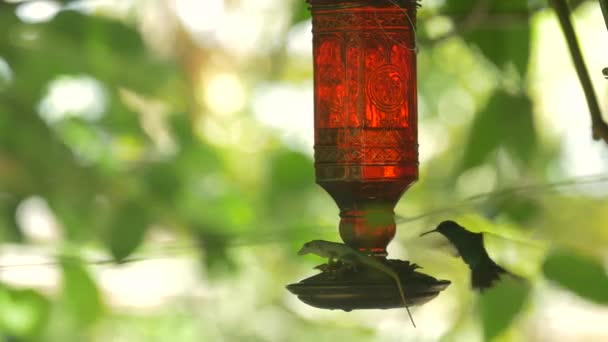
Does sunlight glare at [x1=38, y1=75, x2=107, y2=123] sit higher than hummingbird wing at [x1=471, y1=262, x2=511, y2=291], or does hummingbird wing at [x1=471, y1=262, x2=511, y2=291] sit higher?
sunlight glare at [x1=38, y1=75, x2=107, y2=123]

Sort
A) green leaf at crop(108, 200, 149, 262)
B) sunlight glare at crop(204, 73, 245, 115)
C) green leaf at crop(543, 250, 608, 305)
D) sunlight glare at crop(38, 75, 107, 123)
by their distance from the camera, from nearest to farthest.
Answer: green leaf at crop(543, 250, 608, 305) < green leaf at crop(108, 200, 149, 262) < sunlight glare at crop(38, 75, 107, 123) < sunlight glare at crop(204, 73, 245, 115)

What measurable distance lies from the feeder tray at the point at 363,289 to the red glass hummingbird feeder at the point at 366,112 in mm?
27

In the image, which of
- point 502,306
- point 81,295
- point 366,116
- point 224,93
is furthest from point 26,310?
point 224,93

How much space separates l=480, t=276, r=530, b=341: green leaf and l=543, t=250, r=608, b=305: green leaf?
45mm

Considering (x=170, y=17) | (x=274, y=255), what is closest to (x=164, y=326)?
(x=274, y=255)

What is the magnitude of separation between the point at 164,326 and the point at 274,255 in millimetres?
372

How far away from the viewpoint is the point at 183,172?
1.72 metres

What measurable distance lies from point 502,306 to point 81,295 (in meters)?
0.52

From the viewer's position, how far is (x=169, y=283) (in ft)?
10.1

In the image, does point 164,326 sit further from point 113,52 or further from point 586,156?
point 113,52

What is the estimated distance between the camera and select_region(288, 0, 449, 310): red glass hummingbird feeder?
0.71 meters

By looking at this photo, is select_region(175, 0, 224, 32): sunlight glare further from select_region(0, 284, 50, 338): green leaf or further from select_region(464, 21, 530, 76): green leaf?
select_region(464, 21, 530, 76): green leaf

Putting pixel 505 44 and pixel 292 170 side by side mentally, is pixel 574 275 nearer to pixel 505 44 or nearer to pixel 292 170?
pixel 505 44

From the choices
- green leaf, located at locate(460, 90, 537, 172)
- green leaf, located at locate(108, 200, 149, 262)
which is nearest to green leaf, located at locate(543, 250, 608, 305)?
green leaf, located at locate(460, 90, 537, 172)
